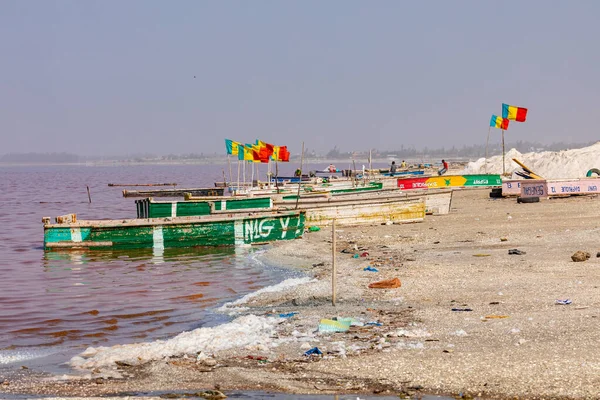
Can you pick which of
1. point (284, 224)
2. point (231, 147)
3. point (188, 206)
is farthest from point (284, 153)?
point (284, 224)

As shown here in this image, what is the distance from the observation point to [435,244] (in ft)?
71.1

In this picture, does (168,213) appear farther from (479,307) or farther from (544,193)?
(479,307)

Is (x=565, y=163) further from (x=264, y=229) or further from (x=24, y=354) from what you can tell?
(x=24, y=354)

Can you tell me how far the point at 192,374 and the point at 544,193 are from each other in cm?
2712

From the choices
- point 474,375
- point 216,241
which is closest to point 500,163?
point 216,241

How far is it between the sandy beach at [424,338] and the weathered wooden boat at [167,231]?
6.71m

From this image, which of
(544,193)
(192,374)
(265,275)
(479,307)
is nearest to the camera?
(192,374)

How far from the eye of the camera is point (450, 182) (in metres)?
44.9

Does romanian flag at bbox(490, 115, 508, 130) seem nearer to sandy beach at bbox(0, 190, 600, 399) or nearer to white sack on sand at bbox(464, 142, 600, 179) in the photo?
white sack on sand at bbox(464, 142, 600, 179)

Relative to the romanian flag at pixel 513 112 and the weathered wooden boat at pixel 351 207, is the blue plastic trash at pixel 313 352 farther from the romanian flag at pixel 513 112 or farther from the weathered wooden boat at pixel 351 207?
the romanian flag at pixel 513 112

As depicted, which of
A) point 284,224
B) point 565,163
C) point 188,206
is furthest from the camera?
point 565,163

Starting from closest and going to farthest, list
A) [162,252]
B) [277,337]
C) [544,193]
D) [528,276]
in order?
1. [277,337]
2. [528,276]
3. [162,252]
4. [544,193]

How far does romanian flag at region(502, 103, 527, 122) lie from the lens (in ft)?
150

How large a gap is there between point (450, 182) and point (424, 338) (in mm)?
35462
